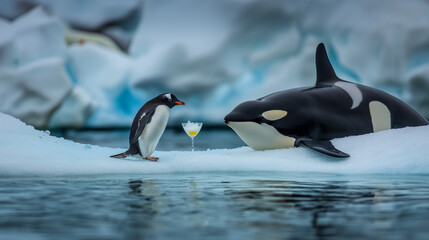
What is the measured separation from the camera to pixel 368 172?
319 inches

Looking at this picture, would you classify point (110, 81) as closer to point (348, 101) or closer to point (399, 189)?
point (348, 101)

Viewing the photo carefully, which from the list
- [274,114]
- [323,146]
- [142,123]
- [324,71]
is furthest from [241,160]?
[324,71]

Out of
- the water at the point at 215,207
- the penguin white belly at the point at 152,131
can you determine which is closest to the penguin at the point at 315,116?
the penguin white belly at the point at 152,131

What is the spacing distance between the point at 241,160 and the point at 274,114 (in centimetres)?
103

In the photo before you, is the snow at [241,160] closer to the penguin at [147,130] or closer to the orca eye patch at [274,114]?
the penguin at [147,130]

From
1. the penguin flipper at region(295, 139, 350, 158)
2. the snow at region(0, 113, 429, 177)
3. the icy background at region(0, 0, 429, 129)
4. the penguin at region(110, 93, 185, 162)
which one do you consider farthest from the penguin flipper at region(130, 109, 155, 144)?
the icy background at region(0, 0, 429, 129)

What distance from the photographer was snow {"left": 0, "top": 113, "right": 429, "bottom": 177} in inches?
315

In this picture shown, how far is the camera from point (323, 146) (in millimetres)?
8828

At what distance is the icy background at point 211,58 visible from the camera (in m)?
26.2

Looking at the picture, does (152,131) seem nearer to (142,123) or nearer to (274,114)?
(142,123)

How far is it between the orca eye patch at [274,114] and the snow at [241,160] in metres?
0.47

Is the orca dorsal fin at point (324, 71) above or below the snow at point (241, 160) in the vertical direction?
above

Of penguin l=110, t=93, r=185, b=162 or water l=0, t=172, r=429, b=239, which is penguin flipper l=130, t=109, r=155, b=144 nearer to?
penguin l=110, t=93, r=185, b=162

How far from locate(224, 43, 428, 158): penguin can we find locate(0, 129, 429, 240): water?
5.17 feet
